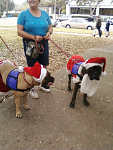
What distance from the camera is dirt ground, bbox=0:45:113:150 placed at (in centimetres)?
243

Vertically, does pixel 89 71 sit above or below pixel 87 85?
above

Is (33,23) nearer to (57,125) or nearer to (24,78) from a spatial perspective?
(24,78)

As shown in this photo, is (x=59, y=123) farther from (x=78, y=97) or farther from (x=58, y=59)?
(x=58, y=59)

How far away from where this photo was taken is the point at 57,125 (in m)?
2.81

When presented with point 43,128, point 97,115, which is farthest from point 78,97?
point 43,128

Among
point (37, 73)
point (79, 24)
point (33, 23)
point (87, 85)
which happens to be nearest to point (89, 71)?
point (87, 85)

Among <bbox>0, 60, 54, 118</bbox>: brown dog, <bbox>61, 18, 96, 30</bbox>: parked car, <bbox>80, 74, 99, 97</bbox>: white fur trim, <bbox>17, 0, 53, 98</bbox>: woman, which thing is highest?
<bbox>61, 18, 96, 30</bbox>: parked car

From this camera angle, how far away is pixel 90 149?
238 centimetres

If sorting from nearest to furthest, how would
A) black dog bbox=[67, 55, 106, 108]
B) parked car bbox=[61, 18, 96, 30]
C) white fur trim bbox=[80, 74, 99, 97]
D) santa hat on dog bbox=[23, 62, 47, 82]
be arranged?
1. santa hat on dog bbox=[23, 62, 47, 82]
2. black dog bbox=[67, 55, 106, 108]
3. white fur trim bbox=[80, 74, 99, 97]
4. parked car bbox=[61, 18, 96, 30]

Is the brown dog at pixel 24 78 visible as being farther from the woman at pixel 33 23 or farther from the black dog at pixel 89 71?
the woman at pixel 33 23

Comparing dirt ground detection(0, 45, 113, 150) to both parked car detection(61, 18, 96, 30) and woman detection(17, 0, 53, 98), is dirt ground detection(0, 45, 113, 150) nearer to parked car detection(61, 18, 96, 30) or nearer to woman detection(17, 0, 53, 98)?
A: woman detection(17, 0, 53, 98)

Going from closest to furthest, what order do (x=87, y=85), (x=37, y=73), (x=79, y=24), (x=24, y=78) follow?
(x=37, y=73)
(x=24, y=78)
(x=87, y=85)
(x=79, y=24)

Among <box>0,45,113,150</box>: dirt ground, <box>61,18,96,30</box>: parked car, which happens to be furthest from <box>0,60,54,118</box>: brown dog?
<box>61,18,96,30</box>: parked car

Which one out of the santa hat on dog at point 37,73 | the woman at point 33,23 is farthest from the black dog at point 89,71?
the woman at point 33,23
